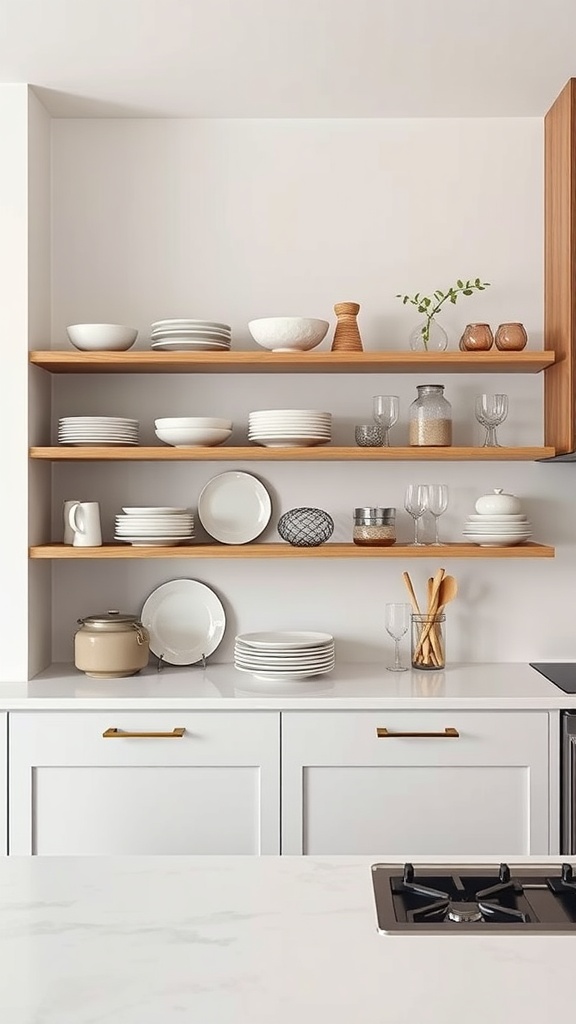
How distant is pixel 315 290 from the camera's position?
325 centimetres

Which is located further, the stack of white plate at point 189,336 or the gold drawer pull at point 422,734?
the stack of white plate at point 189,336

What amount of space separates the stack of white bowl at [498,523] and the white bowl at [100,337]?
1.15 metres

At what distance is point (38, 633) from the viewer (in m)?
3.09

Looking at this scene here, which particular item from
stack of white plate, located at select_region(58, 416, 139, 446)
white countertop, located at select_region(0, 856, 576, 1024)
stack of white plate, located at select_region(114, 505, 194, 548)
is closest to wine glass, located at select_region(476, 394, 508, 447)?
stack of white plate, located at select_region(114, 505, 194, 548)

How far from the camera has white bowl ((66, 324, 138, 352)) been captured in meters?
3.00

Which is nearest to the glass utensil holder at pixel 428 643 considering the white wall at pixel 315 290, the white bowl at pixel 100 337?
the white wall at pixel 315 290

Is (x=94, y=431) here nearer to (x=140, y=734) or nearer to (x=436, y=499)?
(x=140, y=734)

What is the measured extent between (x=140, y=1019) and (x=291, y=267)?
2509mm

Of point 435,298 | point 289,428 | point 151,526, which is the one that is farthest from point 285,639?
point 435,298

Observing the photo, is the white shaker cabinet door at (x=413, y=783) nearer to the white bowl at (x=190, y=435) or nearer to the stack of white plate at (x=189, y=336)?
the white bowl at (x=190, y=435)

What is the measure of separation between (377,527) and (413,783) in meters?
0.74

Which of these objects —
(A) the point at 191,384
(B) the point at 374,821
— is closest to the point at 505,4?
(A) the point at 191,384

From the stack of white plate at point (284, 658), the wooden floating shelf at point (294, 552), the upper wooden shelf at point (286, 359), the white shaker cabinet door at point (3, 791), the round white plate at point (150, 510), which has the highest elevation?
the upper wooden shelf at point (286, 359)

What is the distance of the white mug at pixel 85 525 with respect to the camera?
3045mm
